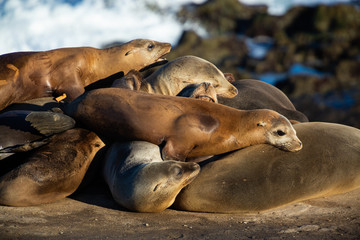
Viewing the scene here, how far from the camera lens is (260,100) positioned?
6742mm

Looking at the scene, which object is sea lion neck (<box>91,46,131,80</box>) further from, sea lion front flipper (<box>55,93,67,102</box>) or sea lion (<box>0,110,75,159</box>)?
sea lion (<box>0,110,75,159</box>)

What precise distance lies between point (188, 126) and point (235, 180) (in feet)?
2.24

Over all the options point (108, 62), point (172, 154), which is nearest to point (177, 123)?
point (172, 154)

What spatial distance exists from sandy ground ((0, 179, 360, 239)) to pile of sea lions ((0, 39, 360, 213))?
0.41 ft

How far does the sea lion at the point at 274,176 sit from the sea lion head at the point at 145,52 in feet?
10.1

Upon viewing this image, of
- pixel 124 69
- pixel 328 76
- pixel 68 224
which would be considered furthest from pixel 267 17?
pixel 68 224

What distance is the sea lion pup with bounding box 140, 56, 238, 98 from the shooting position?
249 inches

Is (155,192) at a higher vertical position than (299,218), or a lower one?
higher

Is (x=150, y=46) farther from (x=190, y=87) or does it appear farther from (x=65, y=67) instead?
(x=190, y=87)

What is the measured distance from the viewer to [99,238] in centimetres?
354

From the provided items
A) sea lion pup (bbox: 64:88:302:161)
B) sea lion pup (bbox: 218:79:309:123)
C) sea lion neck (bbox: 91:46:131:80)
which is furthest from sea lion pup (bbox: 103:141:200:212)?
sea lion neck (bbox: 91:46:131:80)

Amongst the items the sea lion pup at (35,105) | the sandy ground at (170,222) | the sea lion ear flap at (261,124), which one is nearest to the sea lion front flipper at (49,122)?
the sandy ground at (170,222)

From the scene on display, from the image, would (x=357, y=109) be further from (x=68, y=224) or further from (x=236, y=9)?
(x=68, y=224)

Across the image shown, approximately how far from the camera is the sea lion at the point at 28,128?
4675 millimetres
